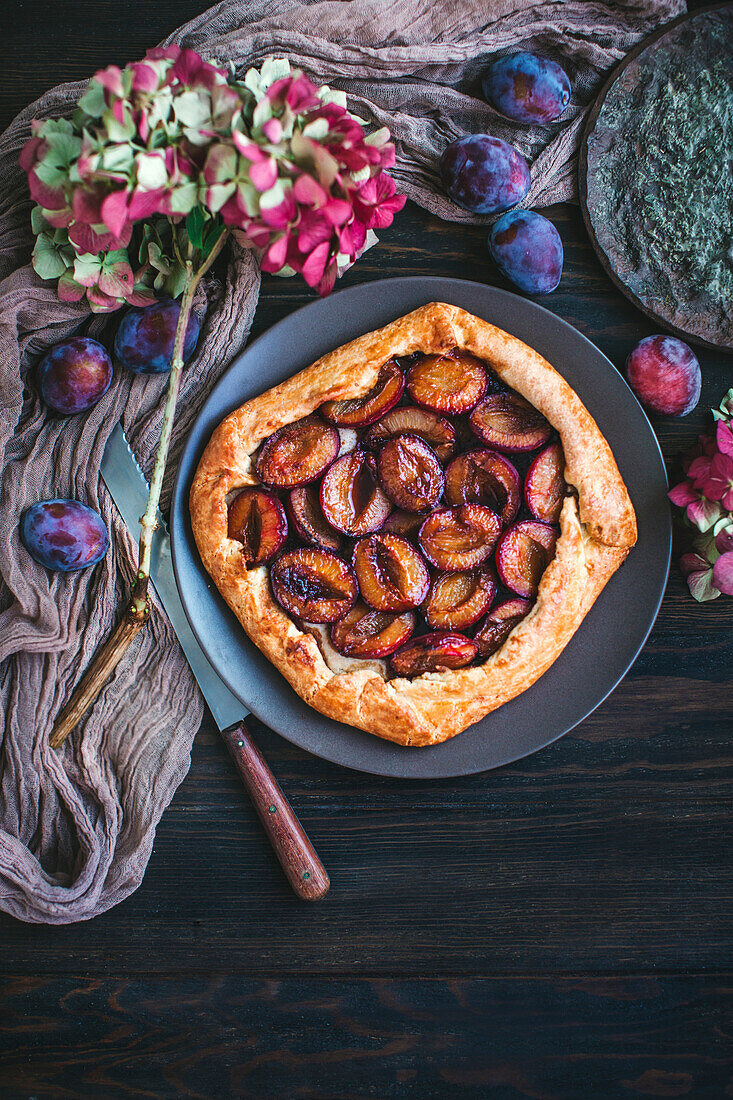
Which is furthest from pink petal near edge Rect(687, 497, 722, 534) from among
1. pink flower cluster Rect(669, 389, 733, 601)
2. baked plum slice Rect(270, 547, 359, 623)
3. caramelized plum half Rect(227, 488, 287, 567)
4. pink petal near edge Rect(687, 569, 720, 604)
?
caramelized plum half Rect(227, 488, 287, 567)

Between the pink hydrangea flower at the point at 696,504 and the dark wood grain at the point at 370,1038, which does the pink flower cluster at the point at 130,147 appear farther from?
the dark wood grain at the point at 370,1038

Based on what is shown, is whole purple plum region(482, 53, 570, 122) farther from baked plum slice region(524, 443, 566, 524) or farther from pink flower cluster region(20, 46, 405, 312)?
baked plum slice region(524, 443, 566, 524)

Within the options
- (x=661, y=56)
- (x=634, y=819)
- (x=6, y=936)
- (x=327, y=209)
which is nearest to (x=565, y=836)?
(x=634, y=819)

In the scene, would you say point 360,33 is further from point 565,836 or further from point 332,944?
point 332,944

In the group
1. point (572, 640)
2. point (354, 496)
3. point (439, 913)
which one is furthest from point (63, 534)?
point (439, 913)

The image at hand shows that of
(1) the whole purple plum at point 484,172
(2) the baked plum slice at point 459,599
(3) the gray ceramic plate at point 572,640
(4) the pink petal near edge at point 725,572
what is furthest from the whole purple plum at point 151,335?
(4) the pink petal near edge at point 725,572

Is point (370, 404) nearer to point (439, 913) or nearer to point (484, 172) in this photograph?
point (484, 172)
